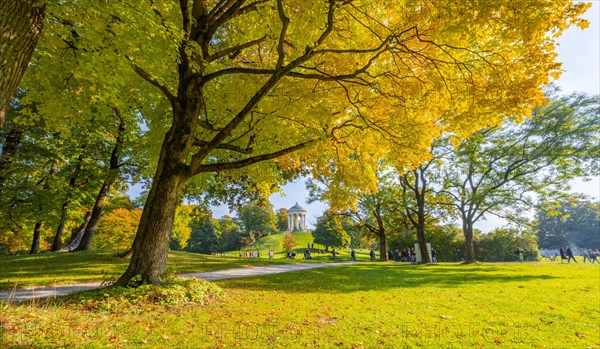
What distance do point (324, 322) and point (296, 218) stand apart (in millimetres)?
86778

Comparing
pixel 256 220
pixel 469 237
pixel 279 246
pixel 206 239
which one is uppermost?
pixel 256 220

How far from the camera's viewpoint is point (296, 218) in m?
91.6

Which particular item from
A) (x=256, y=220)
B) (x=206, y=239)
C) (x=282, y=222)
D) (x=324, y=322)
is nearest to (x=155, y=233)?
(x=324, y=322)

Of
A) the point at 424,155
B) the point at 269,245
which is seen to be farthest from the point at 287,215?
the point at 424,155

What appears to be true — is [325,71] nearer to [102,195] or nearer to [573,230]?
[102,195]

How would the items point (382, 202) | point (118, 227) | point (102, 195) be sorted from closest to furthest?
point (102, 195)
point (382, 202)
point (118, 227)

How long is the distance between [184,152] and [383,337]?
6.06 m

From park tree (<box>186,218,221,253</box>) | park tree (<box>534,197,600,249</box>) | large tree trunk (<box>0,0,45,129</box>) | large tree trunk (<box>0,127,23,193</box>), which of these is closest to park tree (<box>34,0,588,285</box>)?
large tree trunk (<box>0,0,45,129</box>)

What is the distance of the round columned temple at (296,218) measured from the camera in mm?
90250

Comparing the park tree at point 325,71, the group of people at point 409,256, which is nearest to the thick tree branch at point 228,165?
the park tree at point 325,71

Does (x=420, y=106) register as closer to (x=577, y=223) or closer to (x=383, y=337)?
(x=383, y=337)

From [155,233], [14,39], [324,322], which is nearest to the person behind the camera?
[14,39]

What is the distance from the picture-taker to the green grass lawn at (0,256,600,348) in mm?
4176

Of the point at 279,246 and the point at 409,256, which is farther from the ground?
the point at 279,246
